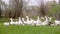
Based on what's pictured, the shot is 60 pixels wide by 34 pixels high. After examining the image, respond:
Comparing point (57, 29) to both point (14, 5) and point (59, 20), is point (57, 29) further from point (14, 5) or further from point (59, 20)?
point (14, 5)

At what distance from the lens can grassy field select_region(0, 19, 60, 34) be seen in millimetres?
1969

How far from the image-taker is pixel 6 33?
1990mm

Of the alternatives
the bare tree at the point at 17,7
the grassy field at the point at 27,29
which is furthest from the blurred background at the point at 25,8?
the grassy field at the point at 27,29

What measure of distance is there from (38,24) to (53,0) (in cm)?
35

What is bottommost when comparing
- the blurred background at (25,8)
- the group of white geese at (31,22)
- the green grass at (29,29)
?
the green grass at (29,29)

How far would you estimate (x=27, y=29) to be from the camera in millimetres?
1983

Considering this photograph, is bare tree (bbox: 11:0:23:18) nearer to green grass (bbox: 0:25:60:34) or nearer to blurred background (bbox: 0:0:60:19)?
blurred background (bbox: 0:0:60:19)

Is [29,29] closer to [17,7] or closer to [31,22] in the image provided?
Result: [31,22]

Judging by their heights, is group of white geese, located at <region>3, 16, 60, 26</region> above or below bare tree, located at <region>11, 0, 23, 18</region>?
below

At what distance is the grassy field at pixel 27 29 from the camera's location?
1.97m

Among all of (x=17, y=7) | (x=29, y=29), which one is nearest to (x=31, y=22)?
(x=29, y=29)

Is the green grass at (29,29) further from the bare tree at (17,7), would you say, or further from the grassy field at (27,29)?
the bare tree at (17,7)

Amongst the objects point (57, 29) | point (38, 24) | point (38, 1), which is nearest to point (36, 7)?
point (38, 1)

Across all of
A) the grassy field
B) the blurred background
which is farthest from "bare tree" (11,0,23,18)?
the grassy field
